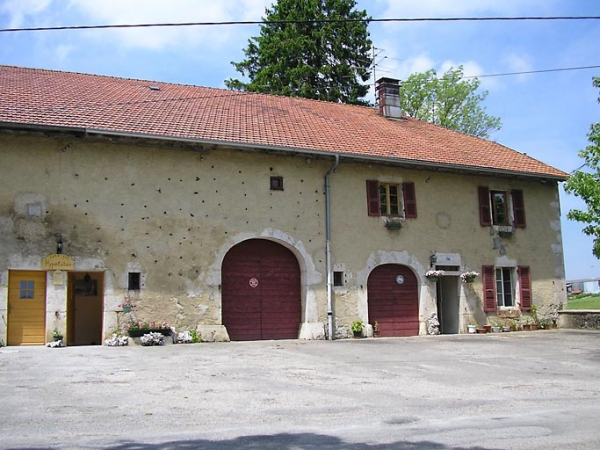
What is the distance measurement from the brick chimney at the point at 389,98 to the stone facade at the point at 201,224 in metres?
4.43

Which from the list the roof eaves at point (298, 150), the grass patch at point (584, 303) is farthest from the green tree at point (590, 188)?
the grass patch at point (584, 303)

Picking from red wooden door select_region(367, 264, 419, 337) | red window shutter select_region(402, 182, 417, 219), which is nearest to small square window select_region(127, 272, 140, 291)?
red wooden door select_region(367, 264, 419, 337)

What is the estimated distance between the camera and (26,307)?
14.2 metres

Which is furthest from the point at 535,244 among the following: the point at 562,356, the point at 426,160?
the point at 562,356

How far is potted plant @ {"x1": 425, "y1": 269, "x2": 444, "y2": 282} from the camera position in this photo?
707 inches

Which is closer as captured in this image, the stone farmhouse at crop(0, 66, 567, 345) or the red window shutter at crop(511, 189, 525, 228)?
the stone farmhouse at crop(0, 66, 567, 345)

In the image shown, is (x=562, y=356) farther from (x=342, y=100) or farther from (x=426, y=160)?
(x=342, y=100)

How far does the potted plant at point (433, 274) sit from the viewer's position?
59.0 feet

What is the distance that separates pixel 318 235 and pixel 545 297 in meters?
7.96

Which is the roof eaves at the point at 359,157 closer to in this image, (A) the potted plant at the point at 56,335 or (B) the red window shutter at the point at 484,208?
(B) the red window shutter at the point at 484,208

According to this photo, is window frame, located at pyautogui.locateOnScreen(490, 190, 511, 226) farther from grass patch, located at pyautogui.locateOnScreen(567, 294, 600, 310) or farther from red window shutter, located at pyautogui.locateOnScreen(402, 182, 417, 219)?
grass patch, located at pyautogui.locateOnScreen(567, 294, 600, 310)

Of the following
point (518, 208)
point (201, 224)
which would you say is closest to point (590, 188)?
point (518, 208)

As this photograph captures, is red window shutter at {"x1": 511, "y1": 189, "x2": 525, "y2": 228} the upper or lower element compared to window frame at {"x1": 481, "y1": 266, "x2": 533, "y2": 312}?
upper

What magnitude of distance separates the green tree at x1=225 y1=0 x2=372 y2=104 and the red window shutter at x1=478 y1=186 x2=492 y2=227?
11823 mm
